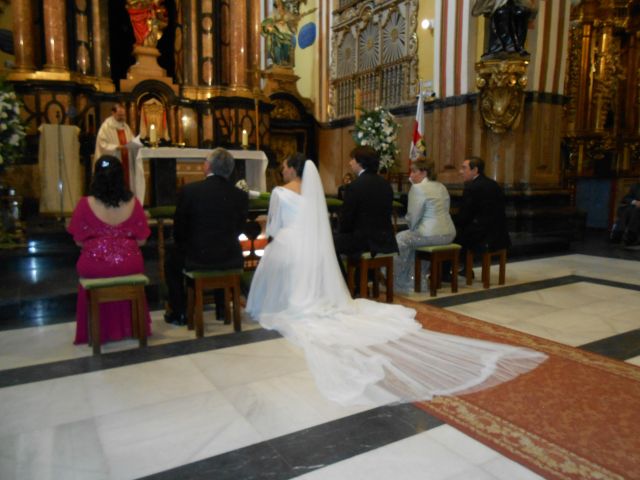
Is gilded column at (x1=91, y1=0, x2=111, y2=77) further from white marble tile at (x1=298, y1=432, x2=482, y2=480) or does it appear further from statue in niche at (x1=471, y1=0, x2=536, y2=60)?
white marble tile at (x1=298, y1=432, x2=482, y2=480)

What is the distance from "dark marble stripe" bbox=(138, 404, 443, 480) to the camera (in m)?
2.14

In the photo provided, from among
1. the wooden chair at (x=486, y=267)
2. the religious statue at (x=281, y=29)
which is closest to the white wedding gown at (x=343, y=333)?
the wooden chair at (x=486, y=267)

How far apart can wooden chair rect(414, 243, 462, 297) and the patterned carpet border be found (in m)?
1.75

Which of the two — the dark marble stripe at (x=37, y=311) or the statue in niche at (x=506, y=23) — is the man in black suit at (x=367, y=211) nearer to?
the dark marble stripe at (x=37, y=311)

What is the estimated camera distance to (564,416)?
8.52ft

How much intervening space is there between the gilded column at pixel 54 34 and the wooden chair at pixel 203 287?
215 inches

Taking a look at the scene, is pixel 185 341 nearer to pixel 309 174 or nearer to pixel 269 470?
pixel 309 174

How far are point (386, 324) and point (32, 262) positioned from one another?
4.03 metres

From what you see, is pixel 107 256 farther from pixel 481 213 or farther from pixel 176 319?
pixel 481 213

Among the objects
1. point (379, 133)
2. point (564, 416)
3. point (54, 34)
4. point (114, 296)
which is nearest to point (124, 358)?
A: point (114, 296)

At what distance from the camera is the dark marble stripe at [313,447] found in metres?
2.14

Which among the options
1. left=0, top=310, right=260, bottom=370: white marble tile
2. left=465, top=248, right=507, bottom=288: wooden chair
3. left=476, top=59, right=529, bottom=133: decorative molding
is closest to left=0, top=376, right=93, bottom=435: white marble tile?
left=0, top=310, right=260, bottom=370: white marble tile

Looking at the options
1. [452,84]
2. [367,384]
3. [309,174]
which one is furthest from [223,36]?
[367,384]

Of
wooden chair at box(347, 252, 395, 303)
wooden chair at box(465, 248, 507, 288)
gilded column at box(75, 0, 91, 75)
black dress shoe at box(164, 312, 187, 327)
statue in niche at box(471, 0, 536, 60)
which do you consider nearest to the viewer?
black dress shoe at box(164, 312, 187, 327)
